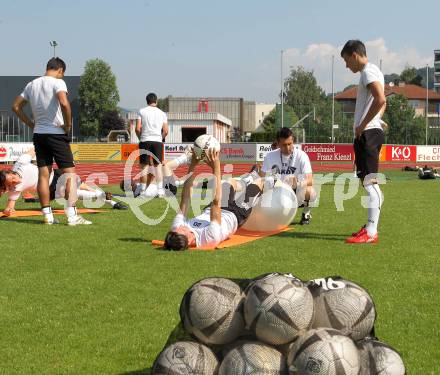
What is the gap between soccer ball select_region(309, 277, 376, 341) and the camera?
308cm

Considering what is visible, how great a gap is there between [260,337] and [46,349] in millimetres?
1527

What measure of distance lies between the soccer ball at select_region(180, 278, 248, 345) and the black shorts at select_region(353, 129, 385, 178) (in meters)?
5.13

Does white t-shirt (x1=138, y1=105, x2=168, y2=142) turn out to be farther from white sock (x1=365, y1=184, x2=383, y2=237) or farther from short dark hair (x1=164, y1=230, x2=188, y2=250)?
short dark hair (x1=164, y1=230, x2=188, y2=250)

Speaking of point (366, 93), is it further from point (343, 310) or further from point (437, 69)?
point (437, 69)

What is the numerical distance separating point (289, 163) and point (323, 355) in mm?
7325

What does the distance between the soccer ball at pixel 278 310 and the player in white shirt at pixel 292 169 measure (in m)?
6.57

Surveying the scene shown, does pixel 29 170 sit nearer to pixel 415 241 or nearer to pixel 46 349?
pixel 415 241

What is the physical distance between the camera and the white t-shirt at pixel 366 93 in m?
7.79

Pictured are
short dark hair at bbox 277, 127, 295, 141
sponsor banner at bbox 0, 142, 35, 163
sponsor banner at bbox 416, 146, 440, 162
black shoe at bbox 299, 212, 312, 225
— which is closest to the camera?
short dark hair at bbox 277, 127, 295, 141

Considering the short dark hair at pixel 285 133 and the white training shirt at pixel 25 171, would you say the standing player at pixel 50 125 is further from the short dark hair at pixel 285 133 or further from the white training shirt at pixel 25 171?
the short dark hair at pixel 285 133

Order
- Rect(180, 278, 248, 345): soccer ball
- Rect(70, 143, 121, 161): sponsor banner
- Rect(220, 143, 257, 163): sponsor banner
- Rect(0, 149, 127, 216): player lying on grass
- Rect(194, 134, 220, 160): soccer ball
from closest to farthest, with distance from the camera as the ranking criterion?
Rect(180, 278, 248, 345): soccer ball
Rect(194, 134, 220, 160): soccer ball
Rect(0, 149, 127, 216): player lying on grass
Rect(220, 143, 257, 163): sponsor banner
Rect(70, 143, 121, 161): sponsor banner

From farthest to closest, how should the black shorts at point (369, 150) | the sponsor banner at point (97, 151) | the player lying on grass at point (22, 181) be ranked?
the sponsor banner at point (97, 151) < the player lying on grass at point (22, 181) < the black shorts at point (369, 150)

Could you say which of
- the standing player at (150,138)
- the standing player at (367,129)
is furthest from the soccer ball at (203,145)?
the standing player at (150,138)

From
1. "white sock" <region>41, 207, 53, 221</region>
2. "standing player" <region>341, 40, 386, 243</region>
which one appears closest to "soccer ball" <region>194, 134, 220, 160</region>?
"standing player" <region>341, 40, 386, 243</region>
